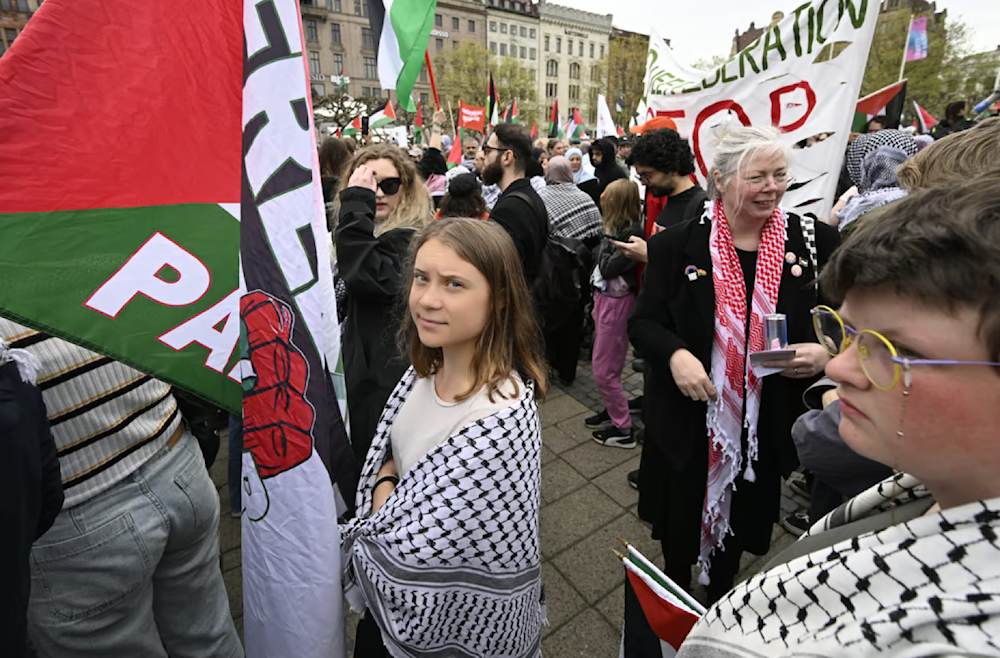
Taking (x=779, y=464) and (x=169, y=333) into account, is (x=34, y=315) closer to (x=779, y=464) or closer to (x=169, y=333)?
(x=169, y=333)

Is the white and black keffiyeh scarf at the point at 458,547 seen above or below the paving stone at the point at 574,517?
above

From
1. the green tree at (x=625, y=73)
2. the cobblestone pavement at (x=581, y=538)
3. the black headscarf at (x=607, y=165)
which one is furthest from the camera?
the green tree at (x=625, y=73)

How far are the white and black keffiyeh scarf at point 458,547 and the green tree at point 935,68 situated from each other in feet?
115

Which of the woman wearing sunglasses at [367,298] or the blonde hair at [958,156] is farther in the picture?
the woman wearing sunglasses at [367,298]

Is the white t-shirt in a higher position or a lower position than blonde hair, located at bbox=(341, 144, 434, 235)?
lower

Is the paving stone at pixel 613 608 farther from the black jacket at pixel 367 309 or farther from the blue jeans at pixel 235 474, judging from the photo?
the blue jeans at pixel 235 474

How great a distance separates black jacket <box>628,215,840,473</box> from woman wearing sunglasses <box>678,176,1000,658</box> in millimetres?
1360

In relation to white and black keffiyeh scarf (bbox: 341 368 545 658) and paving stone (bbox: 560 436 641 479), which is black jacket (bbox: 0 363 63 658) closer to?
white and black keffiyeh scarf (bbox: 341 368 545 658)

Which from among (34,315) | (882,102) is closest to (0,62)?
(34,315)

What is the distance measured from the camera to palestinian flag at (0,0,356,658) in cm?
111

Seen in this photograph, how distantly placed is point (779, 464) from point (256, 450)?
192cm

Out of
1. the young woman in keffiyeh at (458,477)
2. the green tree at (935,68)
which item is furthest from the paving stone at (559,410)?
the green tree at (935,68)

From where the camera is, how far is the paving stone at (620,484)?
10.7 ft

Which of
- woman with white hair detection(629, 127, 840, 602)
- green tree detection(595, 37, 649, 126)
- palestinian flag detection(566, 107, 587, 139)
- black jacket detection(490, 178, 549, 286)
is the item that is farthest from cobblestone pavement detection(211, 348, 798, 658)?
green tree detection(595, 37, 649, 126)
